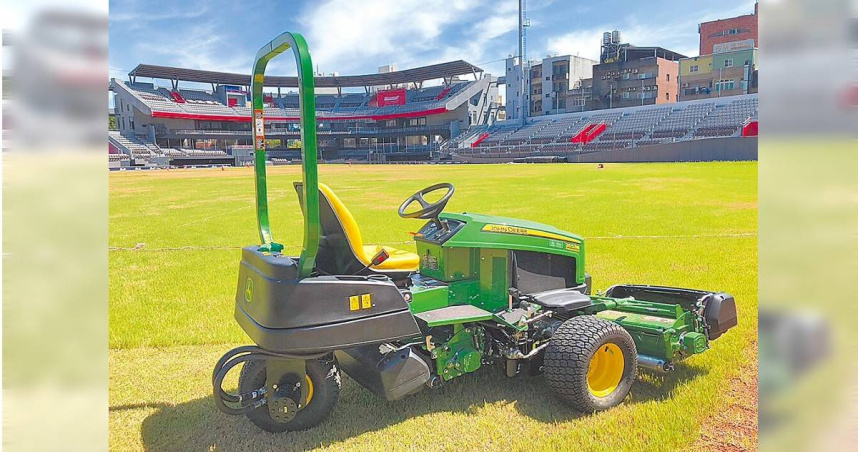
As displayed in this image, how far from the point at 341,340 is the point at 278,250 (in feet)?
2.38

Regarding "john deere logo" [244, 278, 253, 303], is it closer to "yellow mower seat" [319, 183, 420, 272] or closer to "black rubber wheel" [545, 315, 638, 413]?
"yellow mower seat" [319, 183, 420, 272]

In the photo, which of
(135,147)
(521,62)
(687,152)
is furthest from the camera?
(521,62)

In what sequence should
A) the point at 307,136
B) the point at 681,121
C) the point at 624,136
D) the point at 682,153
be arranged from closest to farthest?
the point at 307,136 < the point at 682,153 < the point at 681,121 < the point at 624,136

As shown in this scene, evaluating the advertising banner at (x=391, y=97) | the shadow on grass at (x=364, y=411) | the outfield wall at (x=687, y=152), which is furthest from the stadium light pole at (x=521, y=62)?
the shadow on grass at (x=364, y=411)

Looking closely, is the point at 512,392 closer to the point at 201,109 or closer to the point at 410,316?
the point at 410,316

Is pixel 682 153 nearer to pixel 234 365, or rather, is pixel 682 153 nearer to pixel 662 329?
pixel 662 329

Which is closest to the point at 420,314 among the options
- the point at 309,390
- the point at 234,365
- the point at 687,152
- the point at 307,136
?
the point at 309,390

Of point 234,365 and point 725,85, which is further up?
point 725,85

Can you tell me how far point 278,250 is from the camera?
3.37 meters

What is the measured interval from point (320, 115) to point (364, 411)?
8026 centimetres

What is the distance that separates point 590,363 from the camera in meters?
3.69

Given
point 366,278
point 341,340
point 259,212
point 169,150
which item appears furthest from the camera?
point 169,150

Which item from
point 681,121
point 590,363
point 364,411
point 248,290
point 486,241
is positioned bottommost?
point 364,411

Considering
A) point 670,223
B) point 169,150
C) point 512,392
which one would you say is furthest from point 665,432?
point 169,150
